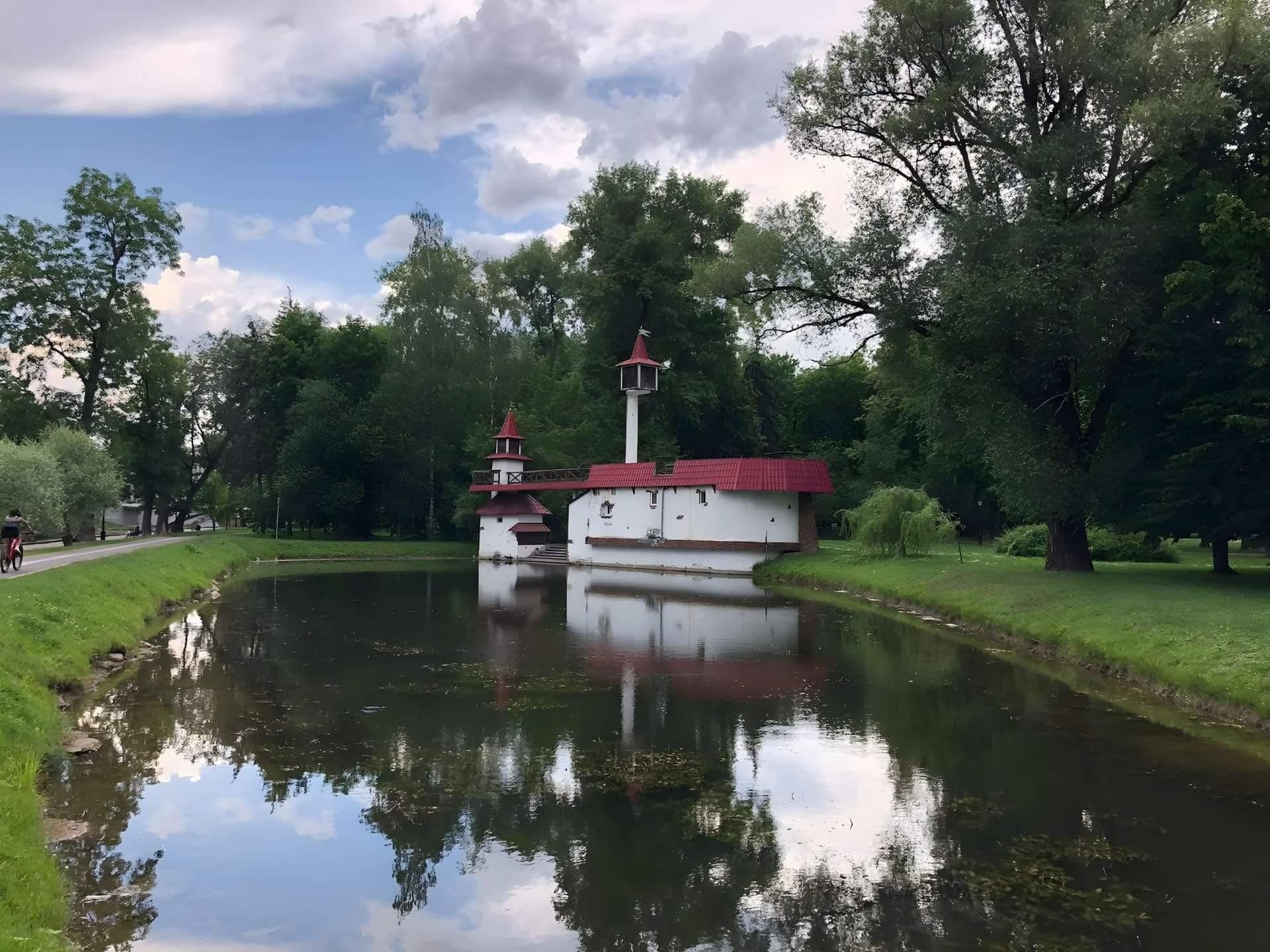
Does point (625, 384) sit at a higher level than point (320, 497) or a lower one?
higher

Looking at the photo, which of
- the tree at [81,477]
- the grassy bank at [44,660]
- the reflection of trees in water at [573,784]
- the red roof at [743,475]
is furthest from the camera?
the red roof at [743,475]

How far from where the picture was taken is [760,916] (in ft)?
21.0

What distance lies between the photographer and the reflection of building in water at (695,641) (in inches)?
585

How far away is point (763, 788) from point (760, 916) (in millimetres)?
2981

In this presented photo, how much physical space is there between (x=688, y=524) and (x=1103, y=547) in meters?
17.0

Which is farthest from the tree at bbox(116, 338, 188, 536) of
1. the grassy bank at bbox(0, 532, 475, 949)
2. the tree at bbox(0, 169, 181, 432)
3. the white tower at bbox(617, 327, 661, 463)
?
the white tower at bbox(617, 327, 661, 463)

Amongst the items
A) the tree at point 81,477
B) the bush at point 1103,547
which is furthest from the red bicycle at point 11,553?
the bush at point 1103,547

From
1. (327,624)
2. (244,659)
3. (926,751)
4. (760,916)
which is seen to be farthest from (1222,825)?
(327,624)

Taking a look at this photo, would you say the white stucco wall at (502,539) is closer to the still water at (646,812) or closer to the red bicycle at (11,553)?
the red bicycle at (11,553)

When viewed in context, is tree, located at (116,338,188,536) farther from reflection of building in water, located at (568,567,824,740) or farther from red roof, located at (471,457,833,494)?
reflection of building in water, located at (568,567,824,740)

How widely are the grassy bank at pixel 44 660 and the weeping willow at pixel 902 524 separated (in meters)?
22.8

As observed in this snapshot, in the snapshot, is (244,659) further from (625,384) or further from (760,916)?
(625,384)

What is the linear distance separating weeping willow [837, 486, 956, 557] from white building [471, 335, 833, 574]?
6136 mm

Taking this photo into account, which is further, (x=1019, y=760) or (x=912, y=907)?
(x=1019, y=760)
